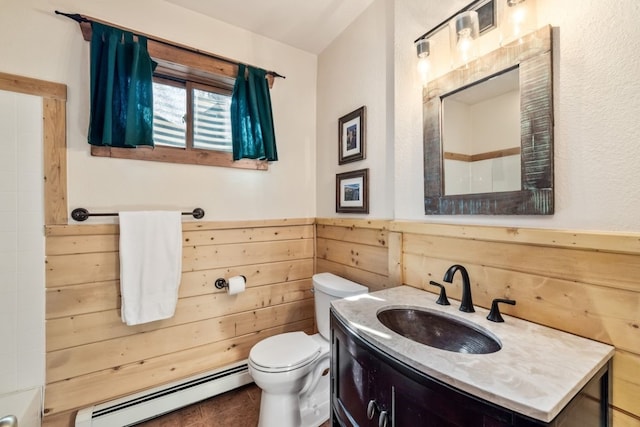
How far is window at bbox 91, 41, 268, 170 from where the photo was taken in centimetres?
169

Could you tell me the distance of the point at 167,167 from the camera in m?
1.71

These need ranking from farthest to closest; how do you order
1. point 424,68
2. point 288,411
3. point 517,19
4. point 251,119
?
point 251,119 < point 288,411 < point 424,68 < point 517,19

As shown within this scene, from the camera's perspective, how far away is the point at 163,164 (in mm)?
1692

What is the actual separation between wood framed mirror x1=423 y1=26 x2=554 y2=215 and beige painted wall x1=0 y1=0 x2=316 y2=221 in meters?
1.14

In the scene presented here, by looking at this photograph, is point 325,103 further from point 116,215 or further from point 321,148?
point 116,215

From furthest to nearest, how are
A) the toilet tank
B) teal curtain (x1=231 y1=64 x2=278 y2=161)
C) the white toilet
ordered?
teal curtain (x1=231 y1=64 x2=278 y2=161), the toilet tank, the white toilet

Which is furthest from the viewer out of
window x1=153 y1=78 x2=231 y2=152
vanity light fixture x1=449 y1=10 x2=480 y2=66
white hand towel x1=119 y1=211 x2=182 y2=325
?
window x1=153 y1=78 x2=231 y2=152

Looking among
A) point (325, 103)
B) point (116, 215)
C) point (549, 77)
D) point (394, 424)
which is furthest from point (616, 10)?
point (116, 215)

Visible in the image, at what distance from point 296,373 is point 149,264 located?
102cm

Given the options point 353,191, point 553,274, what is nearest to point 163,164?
point 353,191

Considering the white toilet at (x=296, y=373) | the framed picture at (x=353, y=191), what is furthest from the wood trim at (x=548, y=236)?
the white toilet at (x=296, y=373)

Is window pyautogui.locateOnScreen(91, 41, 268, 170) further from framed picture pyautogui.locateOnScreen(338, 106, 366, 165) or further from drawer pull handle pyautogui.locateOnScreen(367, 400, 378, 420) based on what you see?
drawer pull handle pyautogui.locateOnScreen(367, 400, 378, 420)

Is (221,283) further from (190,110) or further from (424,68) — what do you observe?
(424,68)

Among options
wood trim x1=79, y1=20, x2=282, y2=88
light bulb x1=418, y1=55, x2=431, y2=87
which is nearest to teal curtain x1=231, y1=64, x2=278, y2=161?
wood trim x1=79, y1=20, x2=282, y2=88
